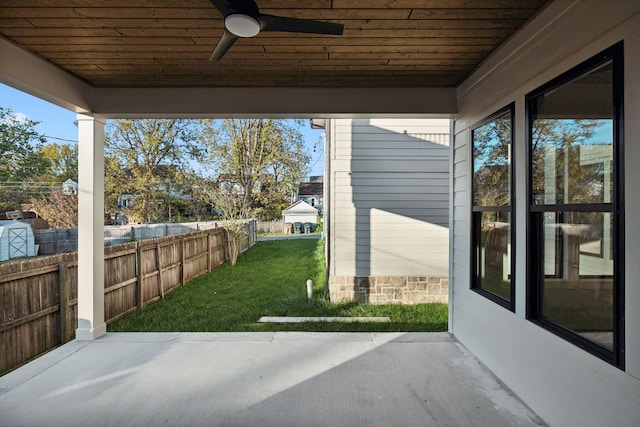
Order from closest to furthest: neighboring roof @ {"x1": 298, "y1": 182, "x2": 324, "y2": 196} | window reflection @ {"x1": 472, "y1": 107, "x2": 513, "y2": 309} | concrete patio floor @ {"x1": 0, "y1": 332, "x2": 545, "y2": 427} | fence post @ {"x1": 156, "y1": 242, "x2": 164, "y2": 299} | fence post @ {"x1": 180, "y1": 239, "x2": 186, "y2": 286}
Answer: concrete patio floor @ {"x1": 0, "y1": 332, "x2": 545, "y2": 427} < window reflection @ {"x1": 472, "y1": 107, "x2": 513, "y2": 309} < fence post @ {"x1": 156, "y1": 242, "x2": 164, "y2": 299} < fence post @ {"x1": 180, "y1": 239, "x2": 186, "y2": 286} < neighboring roof @ {"x1": 298, "y1": 182, "x2": 324, "y2": 196}

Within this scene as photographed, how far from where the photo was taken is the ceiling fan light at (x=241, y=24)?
6.39ft

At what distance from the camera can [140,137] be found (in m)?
14.5

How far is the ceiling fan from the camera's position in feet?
6.22

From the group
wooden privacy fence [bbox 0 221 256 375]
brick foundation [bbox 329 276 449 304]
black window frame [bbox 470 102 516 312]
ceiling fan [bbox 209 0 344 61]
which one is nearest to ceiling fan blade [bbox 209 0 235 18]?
ceiling fan [bbox 209 0 344 61]

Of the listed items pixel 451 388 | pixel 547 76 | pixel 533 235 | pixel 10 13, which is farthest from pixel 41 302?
pixel 547 76

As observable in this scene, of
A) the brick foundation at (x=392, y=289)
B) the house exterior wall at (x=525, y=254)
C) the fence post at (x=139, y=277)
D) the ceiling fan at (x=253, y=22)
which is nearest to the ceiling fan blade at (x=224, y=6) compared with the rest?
the ceiling fan at (x=253, y=22)

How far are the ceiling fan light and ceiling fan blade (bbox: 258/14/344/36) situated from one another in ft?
0.15

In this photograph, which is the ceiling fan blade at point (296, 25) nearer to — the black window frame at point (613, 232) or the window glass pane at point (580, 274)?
the black window frame at point (613, 232)

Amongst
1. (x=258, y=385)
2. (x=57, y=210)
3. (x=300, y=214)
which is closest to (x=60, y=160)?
(x=57, y=210)

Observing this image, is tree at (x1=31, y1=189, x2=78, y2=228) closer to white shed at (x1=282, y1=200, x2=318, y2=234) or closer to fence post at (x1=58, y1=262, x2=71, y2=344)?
white shed at (x1=282, y1=200, x2=318, y2=234)

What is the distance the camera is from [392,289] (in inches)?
239

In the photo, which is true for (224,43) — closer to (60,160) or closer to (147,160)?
(147,160)

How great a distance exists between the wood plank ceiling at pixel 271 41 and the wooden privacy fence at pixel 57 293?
2.05 m

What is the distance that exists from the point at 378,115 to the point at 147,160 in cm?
1348
